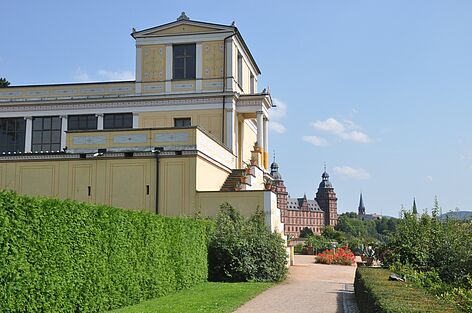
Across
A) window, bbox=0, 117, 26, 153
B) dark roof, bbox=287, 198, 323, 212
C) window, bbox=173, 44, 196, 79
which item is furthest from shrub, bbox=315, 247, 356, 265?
dark roof, bbox=287, 198, 323, 212

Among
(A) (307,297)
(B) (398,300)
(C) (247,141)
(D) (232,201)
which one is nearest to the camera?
(B) (398,300)

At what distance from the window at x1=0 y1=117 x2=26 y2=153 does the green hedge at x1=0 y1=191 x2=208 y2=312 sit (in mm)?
21891

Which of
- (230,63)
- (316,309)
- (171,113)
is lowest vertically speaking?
(316,309)

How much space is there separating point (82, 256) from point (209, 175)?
15452 millimetres

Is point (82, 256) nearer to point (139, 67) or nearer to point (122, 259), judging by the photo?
point (122, 259)

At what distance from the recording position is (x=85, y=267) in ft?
43.4

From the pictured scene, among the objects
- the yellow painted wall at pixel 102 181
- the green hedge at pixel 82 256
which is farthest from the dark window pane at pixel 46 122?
the green hedge at pixel 82 256

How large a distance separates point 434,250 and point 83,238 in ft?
38.8

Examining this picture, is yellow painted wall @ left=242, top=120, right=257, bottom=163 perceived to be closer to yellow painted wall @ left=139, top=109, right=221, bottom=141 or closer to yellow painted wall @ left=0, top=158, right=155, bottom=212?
yellow painted wall @ left=139, top=109, right=221, bottom=141

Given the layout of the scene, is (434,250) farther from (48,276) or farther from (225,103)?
(225,103)

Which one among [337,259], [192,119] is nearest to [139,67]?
[192,119]

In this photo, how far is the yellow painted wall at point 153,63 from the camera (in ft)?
119

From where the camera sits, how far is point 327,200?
17562 cm

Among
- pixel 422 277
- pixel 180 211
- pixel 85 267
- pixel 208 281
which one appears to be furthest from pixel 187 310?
pixel 180 211
